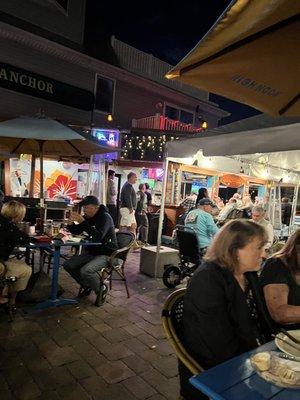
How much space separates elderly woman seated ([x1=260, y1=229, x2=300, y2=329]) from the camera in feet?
8.39

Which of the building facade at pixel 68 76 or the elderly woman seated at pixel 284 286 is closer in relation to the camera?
the elderly woman seated at pixel 284 286

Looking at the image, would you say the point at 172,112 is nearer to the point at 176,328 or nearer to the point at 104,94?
the point at 104,94

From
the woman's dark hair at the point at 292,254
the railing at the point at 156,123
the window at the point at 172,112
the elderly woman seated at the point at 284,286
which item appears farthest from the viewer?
the window at the point at 172,112

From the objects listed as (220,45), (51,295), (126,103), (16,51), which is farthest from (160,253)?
(126,103)

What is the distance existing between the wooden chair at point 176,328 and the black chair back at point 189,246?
3.28 meters

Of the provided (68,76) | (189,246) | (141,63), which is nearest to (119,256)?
(189,246)

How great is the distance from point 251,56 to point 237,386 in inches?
76.5

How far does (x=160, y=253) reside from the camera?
267 inches

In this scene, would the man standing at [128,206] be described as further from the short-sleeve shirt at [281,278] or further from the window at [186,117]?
the window at [186,117]

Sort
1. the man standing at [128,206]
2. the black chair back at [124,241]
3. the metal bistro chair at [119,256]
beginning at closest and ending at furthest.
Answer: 1. the metal bistro chair at [119,256]
2. the black chair back at [124,241]
3. the man standing at [128,206]

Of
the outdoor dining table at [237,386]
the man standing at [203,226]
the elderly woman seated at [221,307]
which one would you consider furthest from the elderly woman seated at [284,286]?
the man standing at [203,226]

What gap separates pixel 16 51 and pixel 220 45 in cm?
1168

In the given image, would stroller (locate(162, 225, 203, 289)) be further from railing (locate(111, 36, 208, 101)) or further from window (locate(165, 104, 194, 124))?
window (locate(165, 104, 194, 124))

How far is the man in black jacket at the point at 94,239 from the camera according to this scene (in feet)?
16.7
